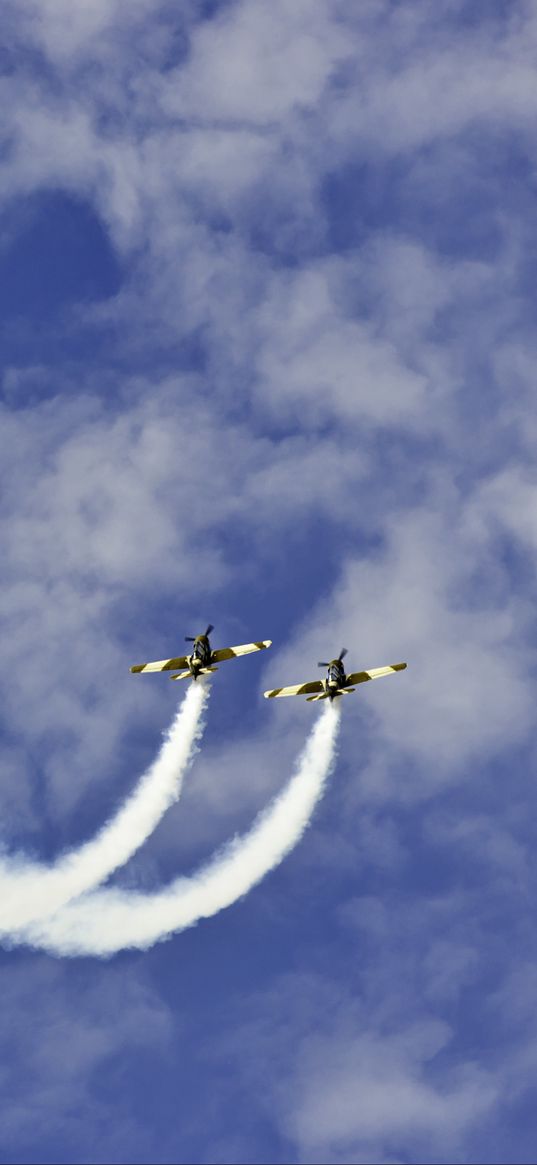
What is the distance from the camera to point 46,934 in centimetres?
15838

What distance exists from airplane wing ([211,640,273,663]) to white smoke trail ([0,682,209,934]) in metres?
3.91

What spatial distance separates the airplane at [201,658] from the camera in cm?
16012

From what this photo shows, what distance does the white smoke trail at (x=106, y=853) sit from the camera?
157 metres

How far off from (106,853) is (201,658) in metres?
20.9

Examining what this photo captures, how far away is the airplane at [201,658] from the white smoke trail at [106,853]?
3221 millimetres

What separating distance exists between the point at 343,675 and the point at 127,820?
2551 cm

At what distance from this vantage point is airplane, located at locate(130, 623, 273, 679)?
160125 mm

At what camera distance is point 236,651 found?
16312 cm

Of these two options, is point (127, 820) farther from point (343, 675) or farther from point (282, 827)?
point (343, 675)

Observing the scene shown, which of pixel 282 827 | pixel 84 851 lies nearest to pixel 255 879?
pixel 282 827

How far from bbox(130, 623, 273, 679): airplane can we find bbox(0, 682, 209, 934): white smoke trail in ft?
10.6

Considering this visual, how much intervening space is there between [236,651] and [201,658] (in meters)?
4.37

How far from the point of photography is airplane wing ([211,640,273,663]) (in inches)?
6388

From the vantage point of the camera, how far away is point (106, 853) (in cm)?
15925
